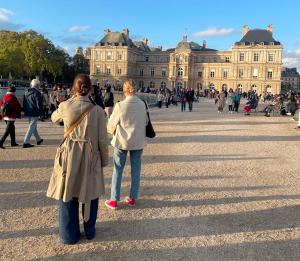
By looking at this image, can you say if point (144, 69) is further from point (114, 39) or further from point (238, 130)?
point (238, 130)

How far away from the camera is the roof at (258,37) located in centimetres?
10012

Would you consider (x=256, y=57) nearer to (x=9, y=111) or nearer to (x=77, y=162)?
(x=9, y=111)

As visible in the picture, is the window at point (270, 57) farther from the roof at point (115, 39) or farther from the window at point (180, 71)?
the roof at point (115, 39)

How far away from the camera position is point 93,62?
111m

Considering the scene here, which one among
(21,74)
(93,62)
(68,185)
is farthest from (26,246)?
(93,62)

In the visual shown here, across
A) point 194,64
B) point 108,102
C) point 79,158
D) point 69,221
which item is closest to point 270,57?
point 194,64

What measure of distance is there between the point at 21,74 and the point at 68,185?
74.4 metres

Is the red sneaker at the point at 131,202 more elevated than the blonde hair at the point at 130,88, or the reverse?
the blonde hair at the point at 130,88

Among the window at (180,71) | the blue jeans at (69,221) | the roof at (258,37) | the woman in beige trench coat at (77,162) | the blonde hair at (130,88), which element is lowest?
the blue jeans at (69,221)

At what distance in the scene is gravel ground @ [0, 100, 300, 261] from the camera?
14.3 ft

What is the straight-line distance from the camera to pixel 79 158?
14.4 feet

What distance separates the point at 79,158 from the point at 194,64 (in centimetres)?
10818

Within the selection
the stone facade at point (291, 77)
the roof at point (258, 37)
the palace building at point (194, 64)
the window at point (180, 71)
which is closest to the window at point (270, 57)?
the palace building at point (194, 64)

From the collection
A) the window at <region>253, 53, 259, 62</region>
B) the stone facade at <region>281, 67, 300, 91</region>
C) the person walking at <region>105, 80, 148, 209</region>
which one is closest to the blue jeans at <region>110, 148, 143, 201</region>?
the person walking at <region>105, 80, 148, 209</region>
